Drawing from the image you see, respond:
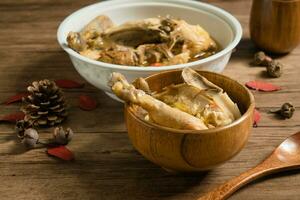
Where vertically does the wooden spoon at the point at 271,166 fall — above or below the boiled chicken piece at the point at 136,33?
below

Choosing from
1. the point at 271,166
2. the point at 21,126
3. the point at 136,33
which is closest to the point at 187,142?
the point at 271,166


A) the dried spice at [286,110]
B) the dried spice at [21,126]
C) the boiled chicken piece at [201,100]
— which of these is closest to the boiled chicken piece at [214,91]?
the boiled chicken piece at [201,100]

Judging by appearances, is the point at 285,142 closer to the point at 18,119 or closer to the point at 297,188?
the point at 297,188

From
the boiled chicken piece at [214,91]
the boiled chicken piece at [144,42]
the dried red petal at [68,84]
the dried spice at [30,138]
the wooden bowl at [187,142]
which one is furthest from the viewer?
the dried red petal at [68,84]

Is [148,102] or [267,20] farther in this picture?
[267,20]

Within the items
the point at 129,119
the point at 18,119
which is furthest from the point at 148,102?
the point at 18,119

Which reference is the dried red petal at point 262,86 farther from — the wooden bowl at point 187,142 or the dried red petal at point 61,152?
the dried red petal at point 61,152

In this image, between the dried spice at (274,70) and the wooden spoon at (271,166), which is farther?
the dried spice at (274,70)
